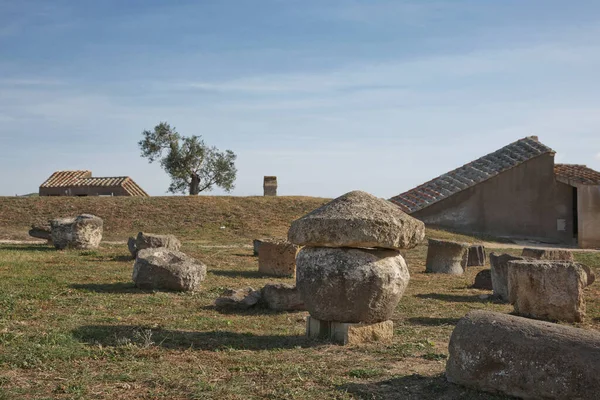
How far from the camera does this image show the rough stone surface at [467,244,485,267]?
1906cm

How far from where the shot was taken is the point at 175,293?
12.2m

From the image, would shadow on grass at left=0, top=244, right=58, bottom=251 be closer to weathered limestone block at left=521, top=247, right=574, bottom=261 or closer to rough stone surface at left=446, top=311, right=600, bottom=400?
weathered limestone block at left=521, top=247, right=574, bottom=261

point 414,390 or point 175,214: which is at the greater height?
point 175,214

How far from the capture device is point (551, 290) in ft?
33.4

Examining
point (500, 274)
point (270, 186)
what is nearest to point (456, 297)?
point (500, 274)

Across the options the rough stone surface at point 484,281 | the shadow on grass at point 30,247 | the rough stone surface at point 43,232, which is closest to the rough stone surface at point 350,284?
the rough stone surface at point 484,281

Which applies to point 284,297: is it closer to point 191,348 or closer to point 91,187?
point 191,348

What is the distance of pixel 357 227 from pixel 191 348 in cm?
246

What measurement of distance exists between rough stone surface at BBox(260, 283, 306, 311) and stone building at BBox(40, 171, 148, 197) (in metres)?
27.0

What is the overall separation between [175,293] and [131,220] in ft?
50.0

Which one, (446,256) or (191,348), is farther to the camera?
(446,256)

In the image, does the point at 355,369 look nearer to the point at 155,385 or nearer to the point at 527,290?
the point at 155,385

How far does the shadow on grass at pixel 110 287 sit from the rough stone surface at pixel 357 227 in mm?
4940

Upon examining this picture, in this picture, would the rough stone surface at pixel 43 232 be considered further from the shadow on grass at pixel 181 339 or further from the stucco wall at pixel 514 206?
the stucco wall at pixel 514 206
